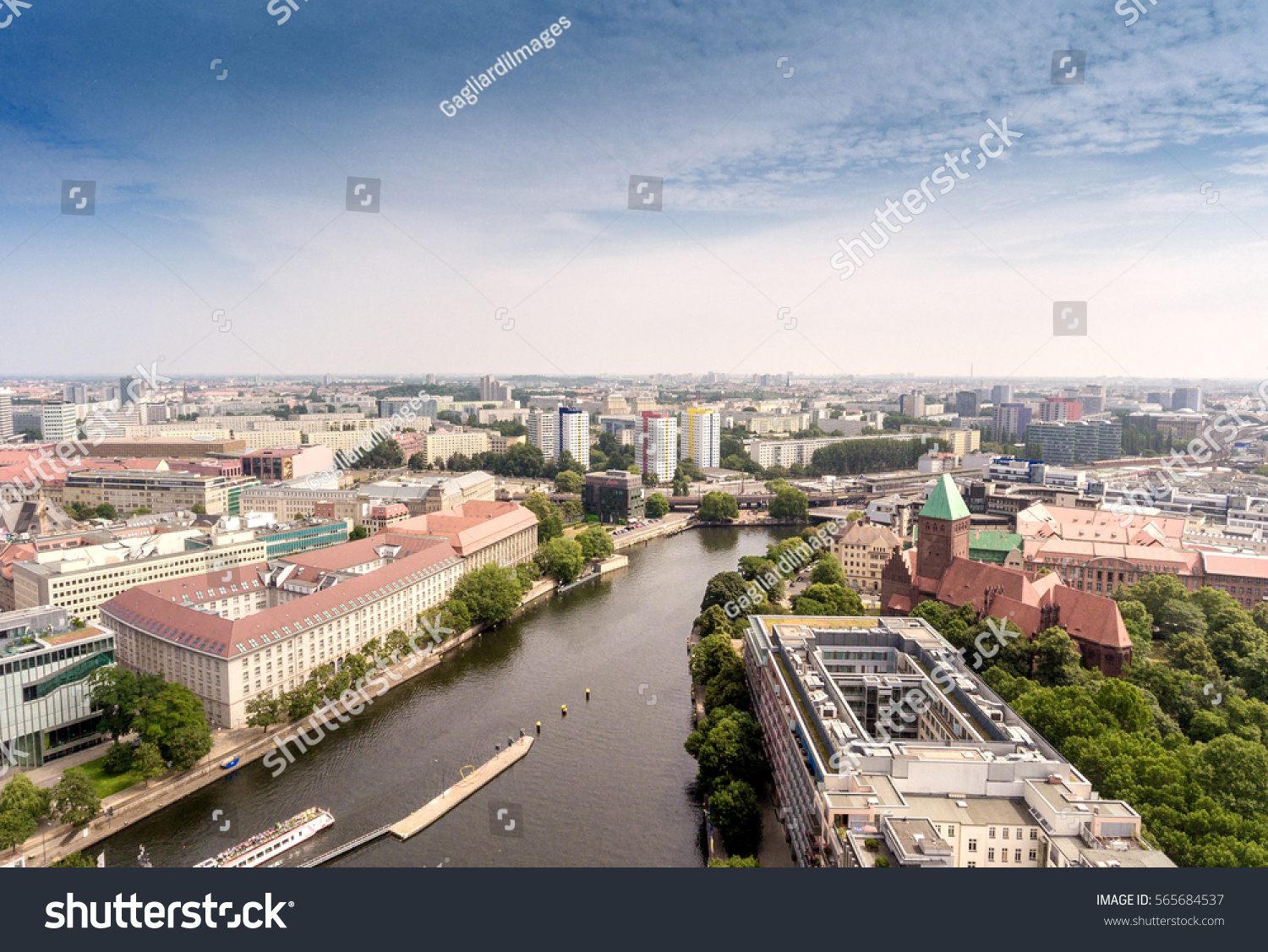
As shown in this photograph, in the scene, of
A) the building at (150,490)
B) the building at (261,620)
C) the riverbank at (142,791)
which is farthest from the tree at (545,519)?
the riverbank at (142,791)

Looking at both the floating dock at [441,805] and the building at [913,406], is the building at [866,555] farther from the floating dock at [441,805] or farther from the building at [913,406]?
the building at [913,406]

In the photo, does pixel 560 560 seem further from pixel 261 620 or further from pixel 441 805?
pixel 441 805

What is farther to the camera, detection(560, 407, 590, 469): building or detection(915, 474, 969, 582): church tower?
detection(560, 407, 590, 469): building

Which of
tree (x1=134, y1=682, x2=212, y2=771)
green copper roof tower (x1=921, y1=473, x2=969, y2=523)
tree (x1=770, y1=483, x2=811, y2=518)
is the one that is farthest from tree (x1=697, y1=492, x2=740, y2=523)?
tree (x1=134, y1=682, x2=212, y2=771)

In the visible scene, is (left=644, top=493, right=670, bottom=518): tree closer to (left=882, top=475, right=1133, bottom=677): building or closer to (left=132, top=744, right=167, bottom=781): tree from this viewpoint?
(left=882, top=475, right=1133, bottom=677): building

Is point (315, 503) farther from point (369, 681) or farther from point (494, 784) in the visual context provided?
point (494, 784)

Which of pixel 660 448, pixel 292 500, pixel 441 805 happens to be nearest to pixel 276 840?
pixel 441 805
